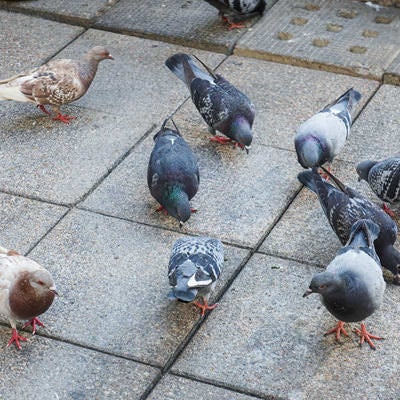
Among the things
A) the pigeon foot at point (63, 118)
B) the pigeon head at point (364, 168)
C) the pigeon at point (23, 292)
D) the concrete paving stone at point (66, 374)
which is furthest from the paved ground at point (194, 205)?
the pigeon head at point (364, 168)

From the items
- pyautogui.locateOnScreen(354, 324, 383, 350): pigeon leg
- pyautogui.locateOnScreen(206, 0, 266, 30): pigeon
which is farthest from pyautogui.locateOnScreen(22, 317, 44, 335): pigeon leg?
pyautogui.locateOnScreen(206, 0, 266, 30): pigeon

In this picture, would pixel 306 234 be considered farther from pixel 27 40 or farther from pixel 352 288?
pixel 27 40

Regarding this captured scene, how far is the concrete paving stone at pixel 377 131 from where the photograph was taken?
24.0 ft

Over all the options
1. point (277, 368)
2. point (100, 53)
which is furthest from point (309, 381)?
point (100, 53)

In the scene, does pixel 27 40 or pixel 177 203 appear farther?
pixel 27 40

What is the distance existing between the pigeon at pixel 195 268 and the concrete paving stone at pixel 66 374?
490 mm

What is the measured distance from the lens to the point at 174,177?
6.48 meters

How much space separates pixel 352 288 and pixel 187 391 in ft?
3.52

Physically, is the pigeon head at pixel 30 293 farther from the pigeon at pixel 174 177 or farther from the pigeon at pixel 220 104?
the pigeon at pixel 220 104

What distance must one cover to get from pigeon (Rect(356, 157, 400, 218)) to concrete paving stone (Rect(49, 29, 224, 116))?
73.5 inches

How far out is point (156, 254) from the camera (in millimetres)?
6289

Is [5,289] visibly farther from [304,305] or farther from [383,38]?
[383,38]

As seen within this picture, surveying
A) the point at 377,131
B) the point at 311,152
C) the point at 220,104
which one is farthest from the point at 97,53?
the point at 377,131

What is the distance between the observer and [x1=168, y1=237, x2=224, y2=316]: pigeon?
5492 millimetres
